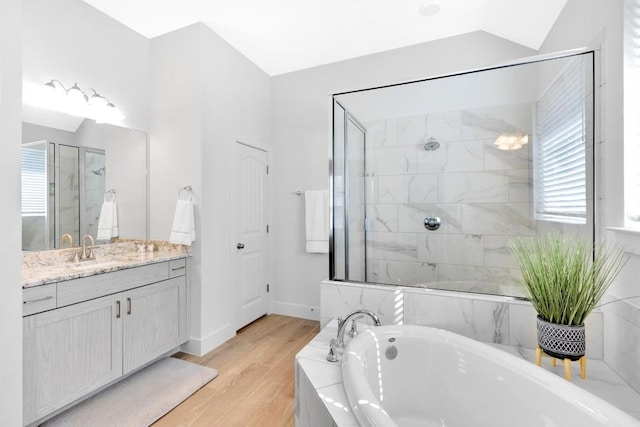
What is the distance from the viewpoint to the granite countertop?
1.70 metres

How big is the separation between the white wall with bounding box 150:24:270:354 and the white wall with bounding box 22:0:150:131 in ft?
0.42

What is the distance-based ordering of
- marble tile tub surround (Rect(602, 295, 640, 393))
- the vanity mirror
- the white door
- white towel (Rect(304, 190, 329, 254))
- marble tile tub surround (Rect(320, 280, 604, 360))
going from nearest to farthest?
marble tile tub surround (Rect(602, 295, 640, 393)) < marble tile tub surround (Rect(320, 280, 604, 360)) < the vanity mirror < the white door < white towel (Rect(304, 190, 329, 254))

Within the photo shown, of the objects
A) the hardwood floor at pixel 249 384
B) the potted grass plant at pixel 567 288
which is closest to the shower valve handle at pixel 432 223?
the potted grass plant at pixel 567 288

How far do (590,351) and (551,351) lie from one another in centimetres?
38

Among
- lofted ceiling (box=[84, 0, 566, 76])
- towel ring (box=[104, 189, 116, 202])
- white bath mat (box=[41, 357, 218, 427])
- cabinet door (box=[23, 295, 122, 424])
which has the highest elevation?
lofted ceiling (box=[84, 0, 566, 76])

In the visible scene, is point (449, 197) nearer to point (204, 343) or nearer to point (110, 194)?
point (204, 343)

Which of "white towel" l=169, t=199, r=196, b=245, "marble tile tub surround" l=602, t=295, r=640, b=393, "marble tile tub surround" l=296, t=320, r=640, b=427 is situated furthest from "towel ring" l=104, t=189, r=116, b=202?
"marble tile tub surround" l=602, t=295, r=640, b=393

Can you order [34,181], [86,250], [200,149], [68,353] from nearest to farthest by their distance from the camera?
1. [68,353]
2. [34,181]
3. [86,250]
4. [200,149]

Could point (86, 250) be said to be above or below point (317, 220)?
below

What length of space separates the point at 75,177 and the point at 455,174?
2899 mm

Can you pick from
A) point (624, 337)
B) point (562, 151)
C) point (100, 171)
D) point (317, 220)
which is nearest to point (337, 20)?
point (317, 220)

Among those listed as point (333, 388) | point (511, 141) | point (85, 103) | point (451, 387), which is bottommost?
point (451, 387)

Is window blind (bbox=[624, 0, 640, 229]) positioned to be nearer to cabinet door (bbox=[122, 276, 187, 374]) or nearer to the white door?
the white door

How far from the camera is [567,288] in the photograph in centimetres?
138
